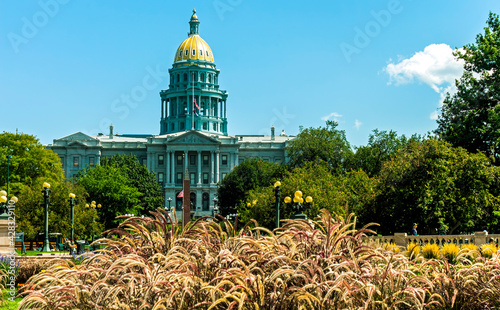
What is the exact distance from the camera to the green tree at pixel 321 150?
74.4m

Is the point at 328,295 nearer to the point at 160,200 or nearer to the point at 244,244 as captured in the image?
the point at 244,244

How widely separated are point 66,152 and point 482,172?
10308 cm

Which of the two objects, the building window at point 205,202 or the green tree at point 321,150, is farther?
the building window at point 205,202

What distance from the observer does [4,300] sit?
46.0 feet

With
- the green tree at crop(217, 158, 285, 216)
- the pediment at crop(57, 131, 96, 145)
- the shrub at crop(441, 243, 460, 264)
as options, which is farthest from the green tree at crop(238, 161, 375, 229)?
the pediment at crop(57, 131, 96, 145)

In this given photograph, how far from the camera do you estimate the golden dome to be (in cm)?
14912

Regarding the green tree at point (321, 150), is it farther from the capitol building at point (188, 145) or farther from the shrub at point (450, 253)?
the shrub at point (450, 253)

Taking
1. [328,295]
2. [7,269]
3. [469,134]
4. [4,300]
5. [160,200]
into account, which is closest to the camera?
[328,295]

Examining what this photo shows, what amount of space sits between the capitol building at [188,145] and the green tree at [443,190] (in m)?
83.3

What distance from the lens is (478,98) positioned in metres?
40.2

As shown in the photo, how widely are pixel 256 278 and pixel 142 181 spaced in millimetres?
89332

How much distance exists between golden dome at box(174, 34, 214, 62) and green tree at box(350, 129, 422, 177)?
82307 millimetres

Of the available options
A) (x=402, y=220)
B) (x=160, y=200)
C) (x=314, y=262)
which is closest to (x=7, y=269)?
(x=314, y=262)

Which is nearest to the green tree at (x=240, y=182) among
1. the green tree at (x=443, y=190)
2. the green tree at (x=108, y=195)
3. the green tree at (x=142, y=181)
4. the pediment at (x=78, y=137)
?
the green tree at (x=142, y=181)
